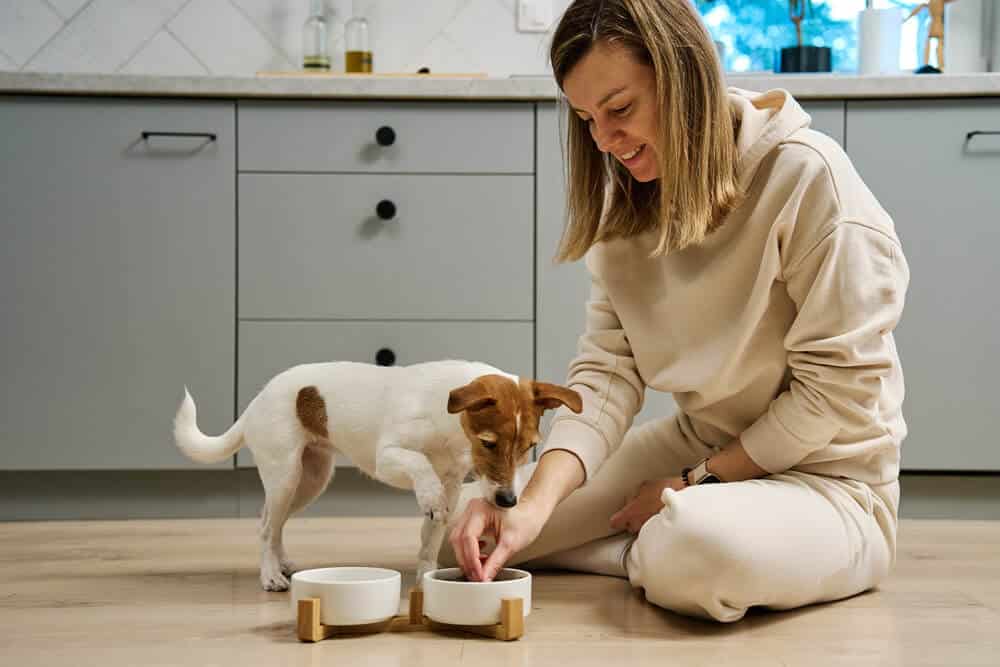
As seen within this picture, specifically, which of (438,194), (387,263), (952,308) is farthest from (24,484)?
(952,308)

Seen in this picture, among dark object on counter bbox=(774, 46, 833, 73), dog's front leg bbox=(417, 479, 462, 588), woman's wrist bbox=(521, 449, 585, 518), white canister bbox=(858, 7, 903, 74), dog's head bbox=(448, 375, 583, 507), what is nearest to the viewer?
dog's head bbox=(448, 375, 583, 507)

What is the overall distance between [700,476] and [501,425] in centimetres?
40

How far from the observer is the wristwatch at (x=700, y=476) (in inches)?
68.8

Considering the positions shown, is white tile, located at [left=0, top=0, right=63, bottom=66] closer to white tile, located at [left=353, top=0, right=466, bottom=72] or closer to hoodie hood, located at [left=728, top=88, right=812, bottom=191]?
white tile, located at [left=353, top=0, right=466, bottom=72]

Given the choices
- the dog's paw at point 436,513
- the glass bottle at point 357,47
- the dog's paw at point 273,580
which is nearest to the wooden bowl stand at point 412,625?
the dog's paw at point 436,513

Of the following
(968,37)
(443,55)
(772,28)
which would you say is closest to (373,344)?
(443,55)

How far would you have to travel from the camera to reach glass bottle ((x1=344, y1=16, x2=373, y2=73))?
326 centimetres

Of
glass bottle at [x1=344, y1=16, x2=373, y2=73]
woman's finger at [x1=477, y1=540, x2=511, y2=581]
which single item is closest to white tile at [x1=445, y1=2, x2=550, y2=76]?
glass bottle at [x1=344, y1=16, x2=373, y2=73]

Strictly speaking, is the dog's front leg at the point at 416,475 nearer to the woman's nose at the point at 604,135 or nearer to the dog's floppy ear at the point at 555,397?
the dog's floppy ear at the point at 555,397

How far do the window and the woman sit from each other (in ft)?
6.05

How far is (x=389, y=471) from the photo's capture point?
5.48 ft

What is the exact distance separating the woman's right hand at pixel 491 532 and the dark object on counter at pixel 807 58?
217 cm

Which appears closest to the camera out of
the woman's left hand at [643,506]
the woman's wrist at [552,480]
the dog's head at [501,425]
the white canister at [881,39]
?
the dog's head at [501,425]

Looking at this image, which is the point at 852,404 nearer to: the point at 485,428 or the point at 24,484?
the point at 485,428
